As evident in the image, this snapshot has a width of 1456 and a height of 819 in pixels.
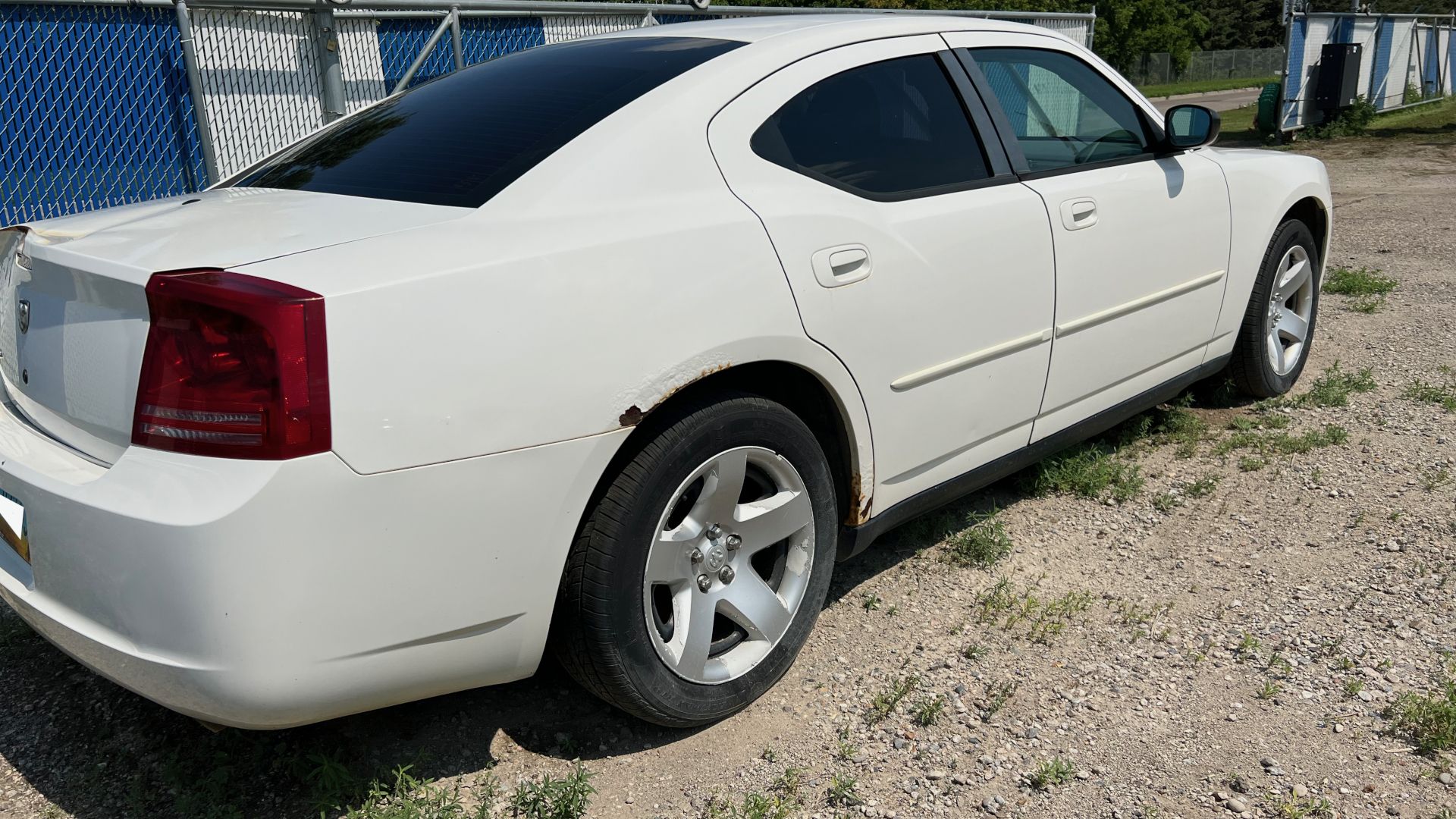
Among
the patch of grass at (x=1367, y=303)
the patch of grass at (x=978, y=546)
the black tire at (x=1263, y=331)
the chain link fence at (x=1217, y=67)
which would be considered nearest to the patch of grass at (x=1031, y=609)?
the patch of grass at (x=978, y=546)

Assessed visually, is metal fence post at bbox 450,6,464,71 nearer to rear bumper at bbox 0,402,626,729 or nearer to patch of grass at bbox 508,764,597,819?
rear bumper at bbox 0,402,626,729

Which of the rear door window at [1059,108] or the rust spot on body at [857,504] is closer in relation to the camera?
the rust spot on body at [857,504]

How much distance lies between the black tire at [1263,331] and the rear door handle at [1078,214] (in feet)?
4.67

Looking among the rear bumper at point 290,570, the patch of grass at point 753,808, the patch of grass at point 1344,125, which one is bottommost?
the patch of grass at point 1344,125

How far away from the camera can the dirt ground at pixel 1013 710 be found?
8.36 feet

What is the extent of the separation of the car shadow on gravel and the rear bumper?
44cm

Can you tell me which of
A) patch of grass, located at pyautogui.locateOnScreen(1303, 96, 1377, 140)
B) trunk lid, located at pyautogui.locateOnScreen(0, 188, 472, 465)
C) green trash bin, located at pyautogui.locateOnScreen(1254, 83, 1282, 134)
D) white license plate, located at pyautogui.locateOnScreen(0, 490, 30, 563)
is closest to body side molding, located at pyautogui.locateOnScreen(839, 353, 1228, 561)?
trunk lid, located at pyautogui.locateOnScreen(0, 188, 472, 465)

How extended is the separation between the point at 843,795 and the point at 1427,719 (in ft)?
4.59

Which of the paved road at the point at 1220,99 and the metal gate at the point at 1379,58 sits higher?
the metal gate at the point at 1379,58

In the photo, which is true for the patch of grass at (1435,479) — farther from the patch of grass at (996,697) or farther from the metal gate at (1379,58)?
the metal gate at (1379,58)

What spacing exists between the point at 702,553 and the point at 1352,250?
26.0 ft

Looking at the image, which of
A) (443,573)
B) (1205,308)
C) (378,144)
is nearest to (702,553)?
(443,573)

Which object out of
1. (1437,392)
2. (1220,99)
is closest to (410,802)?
(1437,392)

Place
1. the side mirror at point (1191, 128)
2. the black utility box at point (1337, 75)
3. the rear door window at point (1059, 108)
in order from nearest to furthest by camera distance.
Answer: the rear door window at point (1059, 108)
the side mirror at point (1191, 128)
the black utility box at point (1337, 75)
